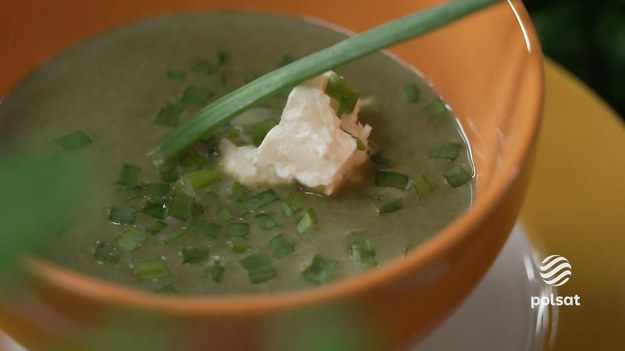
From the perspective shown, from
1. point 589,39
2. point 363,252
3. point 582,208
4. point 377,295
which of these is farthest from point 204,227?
point 589,39

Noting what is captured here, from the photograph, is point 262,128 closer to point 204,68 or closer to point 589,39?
point 204,68

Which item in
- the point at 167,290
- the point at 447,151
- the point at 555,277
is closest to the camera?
the point at 167,290

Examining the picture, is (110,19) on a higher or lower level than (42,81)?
higher

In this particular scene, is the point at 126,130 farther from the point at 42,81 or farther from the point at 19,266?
the point at 19,266

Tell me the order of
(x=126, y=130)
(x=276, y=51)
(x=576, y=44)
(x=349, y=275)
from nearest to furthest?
(x=349, y=275) < (x=126, y=130) < (x=276, y=51) < (x=576, y=44)

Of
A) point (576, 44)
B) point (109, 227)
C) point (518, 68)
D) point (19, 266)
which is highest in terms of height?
point (576, 44)

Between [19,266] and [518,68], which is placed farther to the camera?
[518,68]

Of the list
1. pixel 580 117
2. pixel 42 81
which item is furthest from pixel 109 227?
pixel 580 117

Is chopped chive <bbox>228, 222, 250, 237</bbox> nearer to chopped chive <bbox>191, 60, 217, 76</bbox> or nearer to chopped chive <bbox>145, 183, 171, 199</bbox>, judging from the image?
chopped chive <bbox>145, 183, 171, 199</bbox>
